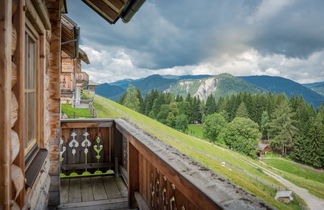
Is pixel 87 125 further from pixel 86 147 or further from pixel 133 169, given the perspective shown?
pixel 133 169

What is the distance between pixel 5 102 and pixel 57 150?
222 cm

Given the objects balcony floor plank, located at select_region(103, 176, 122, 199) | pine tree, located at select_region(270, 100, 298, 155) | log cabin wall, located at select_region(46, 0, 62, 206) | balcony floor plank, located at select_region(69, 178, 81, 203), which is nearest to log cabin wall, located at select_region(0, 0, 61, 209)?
log cabin wall, located at select_region(46, 0, 62, 206)

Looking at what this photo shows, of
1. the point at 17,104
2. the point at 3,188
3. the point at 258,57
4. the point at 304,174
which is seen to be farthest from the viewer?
the point at 258,57

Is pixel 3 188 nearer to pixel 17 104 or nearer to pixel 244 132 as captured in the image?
pixel 17 104

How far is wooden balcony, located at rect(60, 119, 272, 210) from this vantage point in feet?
3.36

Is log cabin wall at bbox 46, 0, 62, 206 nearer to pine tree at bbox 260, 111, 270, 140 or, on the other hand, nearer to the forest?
the forest

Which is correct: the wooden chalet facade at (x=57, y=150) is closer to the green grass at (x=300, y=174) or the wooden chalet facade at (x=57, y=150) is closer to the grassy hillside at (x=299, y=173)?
the grassy hillside at (x=299, y=173)

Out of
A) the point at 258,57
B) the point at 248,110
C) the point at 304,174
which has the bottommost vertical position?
the point at 304,174

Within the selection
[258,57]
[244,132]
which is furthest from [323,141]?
[258,57]

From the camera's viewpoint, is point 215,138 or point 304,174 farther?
point 215,138

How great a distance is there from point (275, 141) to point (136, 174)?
56332mm

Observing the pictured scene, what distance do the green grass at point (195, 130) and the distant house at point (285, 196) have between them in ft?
91.6

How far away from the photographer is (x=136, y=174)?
2.65m

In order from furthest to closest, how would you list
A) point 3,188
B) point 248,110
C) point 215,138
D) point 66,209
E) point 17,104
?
point 248,110 → point 215,138 → point 66,209 → point 17,104 → point 3,188
